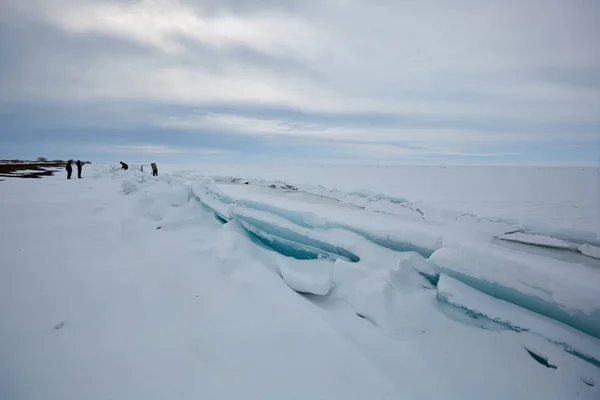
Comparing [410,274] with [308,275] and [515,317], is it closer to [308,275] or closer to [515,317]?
[515,317]

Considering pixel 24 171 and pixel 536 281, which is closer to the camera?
pixel 536 281

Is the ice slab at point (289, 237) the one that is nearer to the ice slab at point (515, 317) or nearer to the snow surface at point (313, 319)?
the snow surface at point (313, 319)

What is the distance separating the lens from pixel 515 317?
2010mm

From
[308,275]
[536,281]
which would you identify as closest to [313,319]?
[308,275]

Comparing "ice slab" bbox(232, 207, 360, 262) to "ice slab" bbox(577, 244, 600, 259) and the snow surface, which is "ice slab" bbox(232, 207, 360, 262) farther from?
"ice slab" bbox(577, 244, 600, 259)

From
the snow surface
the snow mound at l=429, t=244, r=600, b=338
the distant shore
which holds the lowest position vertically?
the distant shore

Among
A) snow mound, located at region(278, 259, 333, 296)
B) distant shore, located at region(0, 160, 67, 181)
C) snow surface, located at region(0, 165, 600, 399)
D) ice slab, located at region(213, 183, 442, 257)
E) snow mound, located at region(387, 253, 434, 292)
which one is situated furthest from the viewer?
distant shore, located at region(0, 160, 67, 181)

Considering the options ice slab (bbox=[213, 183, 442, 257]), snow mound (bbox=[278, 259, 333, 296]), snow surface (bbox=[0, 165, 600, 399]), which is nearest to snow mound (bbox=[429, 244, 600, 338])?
snow surface (bbox=[0, 165, 600, 399])

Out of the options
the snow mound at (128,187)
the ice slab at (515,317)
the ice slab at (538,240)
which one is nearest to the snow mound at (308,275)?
the ice slab at (515,317)

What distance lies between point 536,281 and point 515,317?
279 millimetres

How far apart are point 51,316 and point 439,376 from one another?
9.28 ft

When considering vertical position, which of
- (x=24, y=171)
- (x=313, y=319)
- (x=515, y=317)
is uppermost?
(x=515, y=317)

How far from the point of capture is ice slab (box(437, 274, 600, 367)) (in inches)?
68.8

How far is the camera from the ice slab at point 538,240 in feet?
9.08
